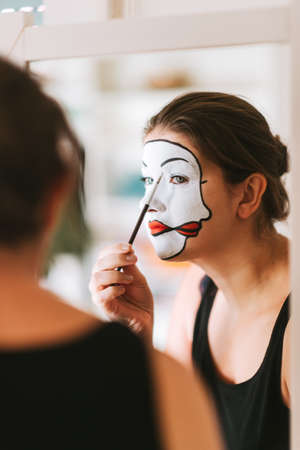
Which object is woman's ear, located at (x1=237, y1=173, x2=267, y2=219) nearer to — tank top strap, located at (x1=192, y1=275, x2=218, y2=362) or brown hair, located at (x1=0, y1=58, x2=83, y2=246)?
tank top strap, located at (x1=192, y1=275, x2=218, y2=362)

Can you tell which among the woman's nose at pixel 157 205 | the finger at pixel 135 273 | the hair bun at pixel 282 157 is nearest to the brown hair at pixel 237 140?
the hair bun at pixel 282 157

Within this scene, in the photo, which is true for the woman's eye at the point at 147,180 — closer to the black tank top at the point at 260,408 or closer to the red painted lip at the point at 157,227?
the red painted lip at the point at 157,227

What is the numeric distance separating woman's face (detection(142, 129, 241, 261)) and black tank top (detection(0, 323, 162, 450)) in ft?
1.59

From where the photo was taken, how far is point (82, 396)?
0.36m

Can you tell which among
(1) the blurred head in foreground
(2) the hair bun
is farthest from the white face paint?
(1) the blurred head in foreground

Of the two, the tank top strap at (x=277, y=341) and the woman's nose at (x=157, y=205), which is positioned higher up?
the woman's nose at (x=157, y=205)

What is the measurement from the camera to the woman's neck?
0.85 metres

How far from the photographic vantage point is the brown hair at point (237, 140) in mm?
828

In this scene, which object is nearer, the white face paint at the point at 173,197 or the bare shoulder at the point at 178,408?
the bare shoulder at the point at 178,408

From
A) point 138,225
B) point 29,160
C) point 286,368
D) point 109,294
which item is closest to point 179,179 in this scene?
point 138,225

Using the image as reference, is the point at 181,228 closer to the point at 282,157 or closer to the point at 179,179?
the point at 179,179

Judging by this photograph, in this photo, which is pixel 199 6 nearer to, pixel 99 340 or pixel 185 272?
pixel 185 272

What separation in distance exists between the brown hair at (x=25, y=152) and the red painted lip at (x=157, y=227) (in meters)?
0.48

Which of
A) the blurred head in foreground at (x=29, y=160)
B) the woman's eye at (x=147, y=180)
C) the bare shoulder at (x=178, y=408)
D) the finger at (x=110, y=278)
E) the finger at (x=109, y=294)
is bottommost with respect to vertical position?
the finger at (x=109, y=294)
